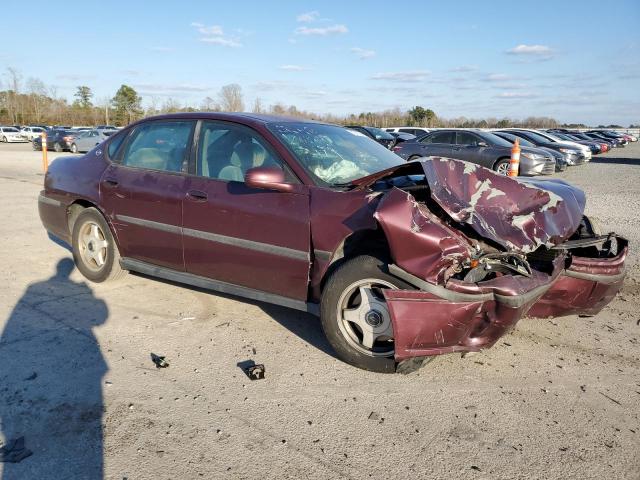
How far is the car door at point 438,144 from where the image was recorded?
15.3 metres

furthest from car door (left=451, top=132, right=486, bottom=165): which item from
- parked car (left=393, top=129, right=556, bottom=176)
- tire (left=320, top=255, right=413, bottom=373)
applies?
tire (left=320, top=255, right=413, bottom=373)

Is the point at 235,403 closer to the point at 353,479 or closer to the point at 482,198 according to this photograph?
the point at 353,479

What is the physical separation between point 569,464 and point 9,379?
3.19 meters

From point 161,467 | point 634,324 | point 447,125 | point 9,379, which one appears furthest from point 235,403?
point 447,125

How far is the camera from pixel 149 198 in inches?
167

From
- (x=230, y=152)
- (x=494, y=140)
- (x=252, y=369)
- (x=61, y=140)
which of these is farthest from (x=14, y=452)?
(x=61, y=140)

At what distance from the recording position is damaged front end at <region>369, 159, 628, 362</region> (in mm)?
2887

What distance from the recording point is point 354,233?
10.6 feet

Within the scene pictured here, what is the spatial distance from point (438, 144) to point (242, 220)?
12.9 metres

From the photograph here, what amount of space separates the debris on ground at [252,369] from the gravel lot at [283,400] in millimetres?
46

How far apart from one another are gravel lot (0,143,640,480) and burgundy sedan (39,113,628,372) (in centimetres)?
32

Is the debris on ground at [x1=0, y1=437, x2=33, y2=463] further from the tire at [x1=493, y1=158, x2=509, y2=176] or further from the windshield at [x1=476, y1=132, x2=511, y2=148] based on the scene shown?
the windshield at [x1=476, y1=132, x2=511, y2=148]

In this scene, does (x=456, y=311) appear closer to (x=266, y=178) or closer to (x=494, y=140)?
(x=266, y=178)

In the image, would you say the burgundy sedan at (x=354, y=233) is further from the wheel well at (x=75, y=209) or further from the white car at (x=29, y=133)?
the white car at (x=29, y=133)
